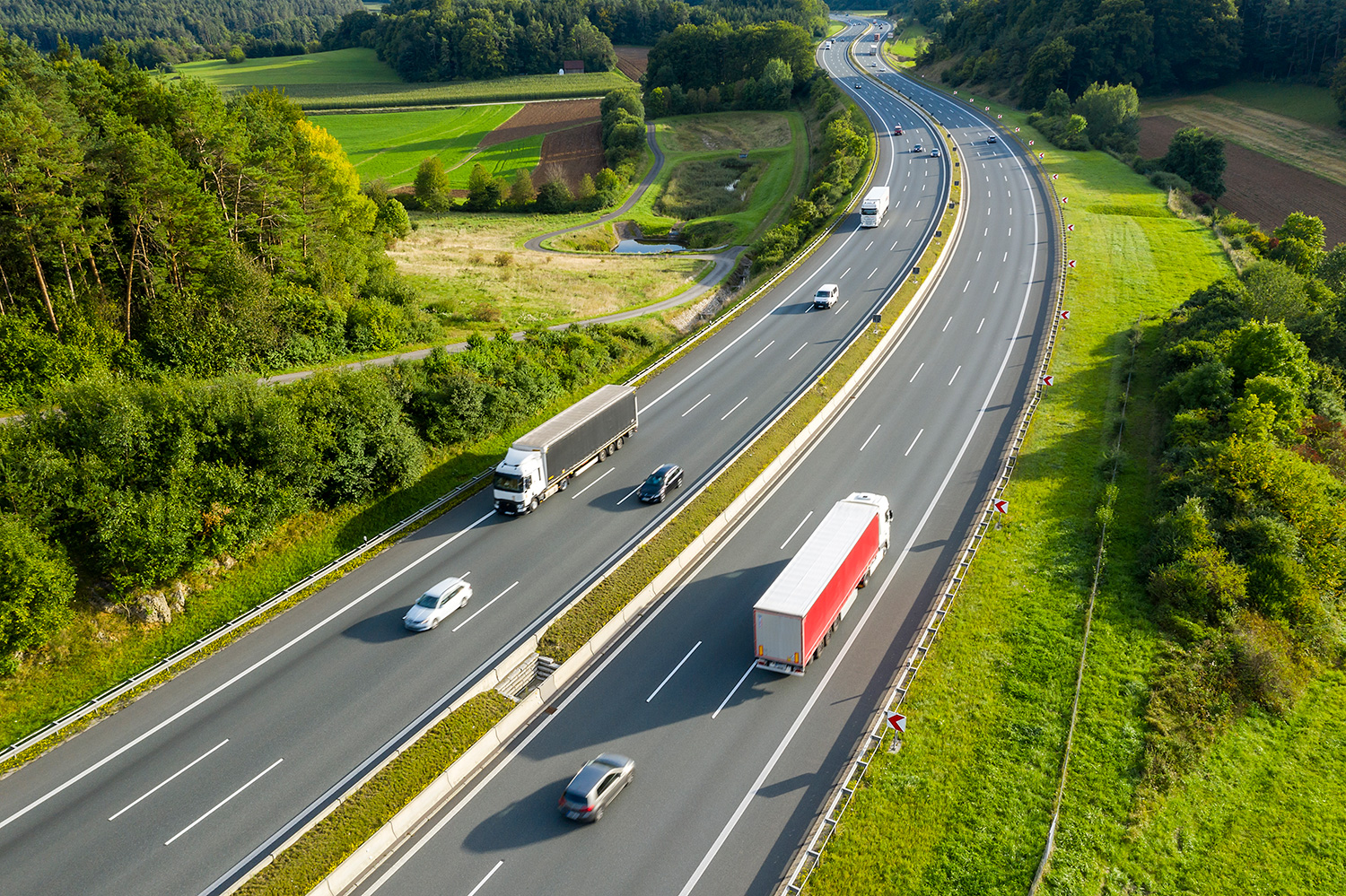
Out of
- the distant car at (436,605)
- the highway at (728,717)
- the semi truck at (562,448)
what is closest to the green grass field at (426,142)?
the semi truck at (562,448)

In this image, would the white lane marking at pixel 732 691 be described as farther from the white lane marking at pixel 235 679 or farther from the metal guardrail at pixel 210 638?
the metal guardrail at pixel 210 638

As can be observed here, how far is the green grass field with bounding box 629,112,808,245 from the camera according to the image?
106 m

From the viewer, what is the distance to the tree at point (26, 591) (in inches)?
1103

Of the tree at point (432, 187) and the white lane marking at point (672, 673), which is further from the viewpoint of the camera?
the tree at point (432, 187)

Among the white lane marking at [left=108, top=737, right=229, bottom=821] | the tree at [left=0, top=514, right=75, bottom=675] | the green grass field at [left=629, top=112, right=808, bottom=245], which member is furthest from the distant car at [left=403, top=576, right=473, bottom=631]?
the green grass field at [left=629, top=112, right=808, bottom=245]

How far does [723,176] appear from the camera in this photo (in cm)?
13000

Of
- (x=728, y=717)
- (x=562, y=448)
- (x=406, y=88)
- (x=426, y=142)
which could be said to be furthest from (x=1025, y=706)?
(x=406, y=88)

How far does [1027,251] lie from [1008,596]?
52.7 meters

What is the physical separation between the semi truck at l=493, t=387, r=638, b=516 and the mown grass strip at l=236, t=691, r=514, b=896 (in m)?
13.3

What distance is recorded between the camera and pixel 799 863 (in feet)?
74.9

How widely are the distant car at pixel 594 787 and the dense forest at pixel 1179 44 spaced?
144m

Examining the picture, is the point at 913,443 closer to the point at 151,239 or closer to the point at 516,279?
the point at 151,239

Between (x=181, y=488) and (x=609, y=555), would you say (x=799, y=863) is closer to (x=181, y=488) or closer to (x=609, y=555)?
(x=609, y=555)

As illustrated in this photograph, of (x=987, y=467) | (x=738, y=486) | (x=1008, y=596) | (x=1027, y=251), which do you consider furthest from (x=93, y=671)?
(x=1027, y=251)
